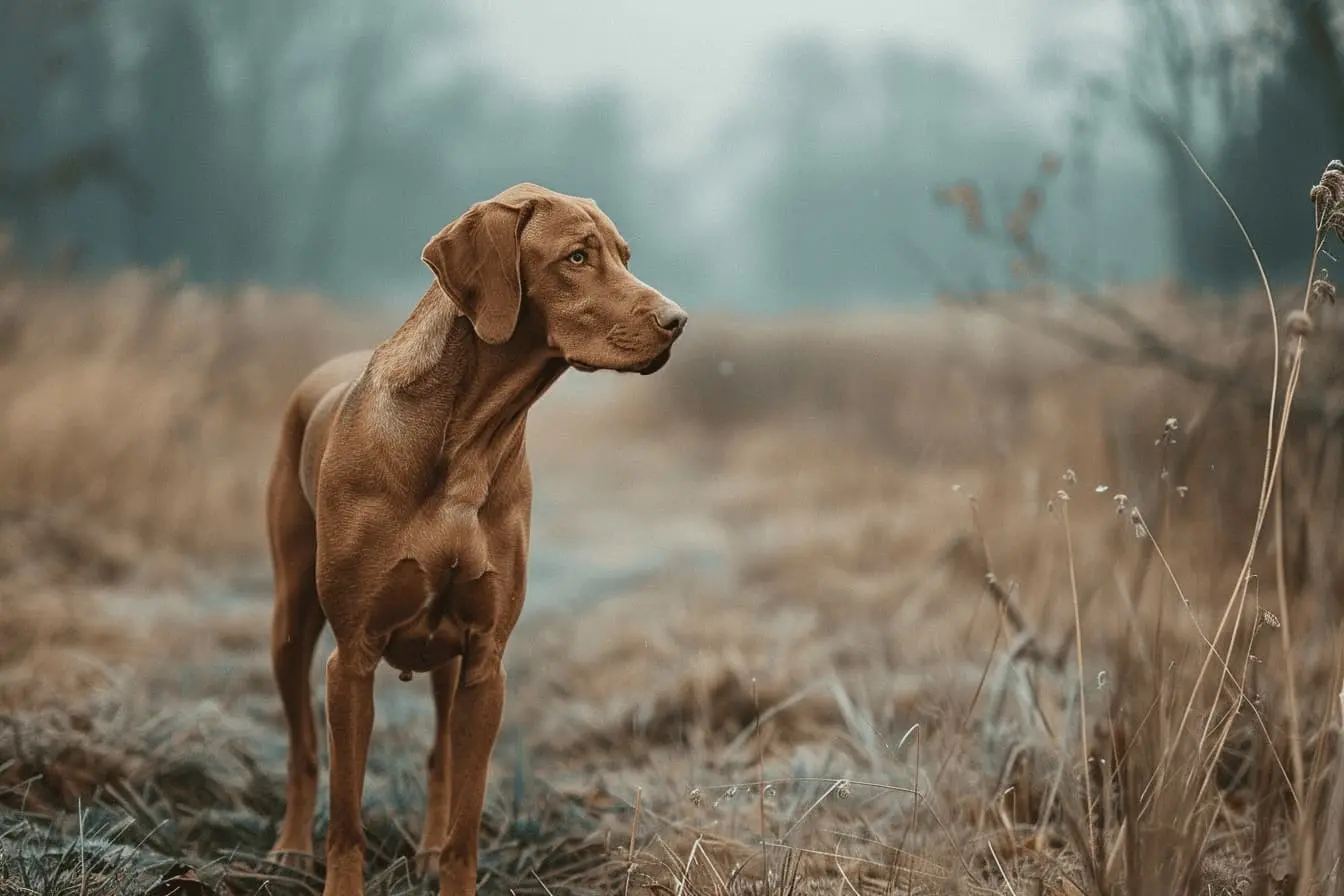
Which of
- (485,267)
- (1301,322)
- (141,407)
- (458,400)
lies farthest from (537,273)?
(141,407)

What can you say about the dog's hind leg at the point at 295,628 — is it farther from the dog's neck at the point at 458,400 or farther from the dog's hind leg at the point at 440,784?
the dog's neck at the point at 458,400

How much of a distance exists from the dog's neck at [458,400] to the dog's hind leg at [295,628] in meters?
0.64

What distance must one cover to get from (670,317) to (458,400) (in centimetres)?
55

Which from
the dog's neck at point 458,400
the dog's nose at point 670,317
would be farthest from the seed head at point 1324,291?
the dog's neck at point 458,400

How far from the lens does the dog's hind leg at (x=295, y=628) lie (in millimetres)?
3039

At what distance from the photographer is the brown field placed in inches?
103

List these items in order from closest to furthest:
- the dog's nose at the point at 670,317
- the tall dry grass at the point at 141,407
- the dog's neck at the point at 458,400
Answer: the dog's nose at the point at 670,317 → the dog's neck at the point at 458,400 → the tall dry grass at the point at 141,407

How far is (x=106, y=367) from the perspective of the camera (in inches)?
293

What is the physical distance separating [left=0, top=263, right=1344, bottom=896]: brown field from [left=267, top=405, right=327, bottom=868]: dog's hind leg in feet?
0.58

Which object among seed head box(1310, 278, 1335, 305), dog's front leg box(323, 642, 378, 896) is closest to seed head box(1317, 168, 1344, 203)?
seed head box(1310, 278, 1335, 305)

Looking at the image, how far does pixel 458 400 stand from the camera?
2543mm

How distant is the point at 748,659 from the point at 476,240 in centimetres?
366

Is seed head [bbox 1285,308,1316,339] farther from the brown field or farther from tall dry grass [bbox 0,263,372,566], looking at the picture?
tall dry grass [bbox 0,263,372,566]

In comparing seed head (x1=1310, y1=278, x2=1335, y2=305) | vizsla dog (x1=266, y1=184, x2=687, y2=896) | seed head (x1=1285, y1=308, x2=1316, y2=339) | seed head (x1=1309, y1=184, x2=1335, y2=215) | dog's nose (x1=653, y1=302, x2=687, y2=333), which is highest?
seed head (x1=1309, y1=184, x2=1335, y2=215)
